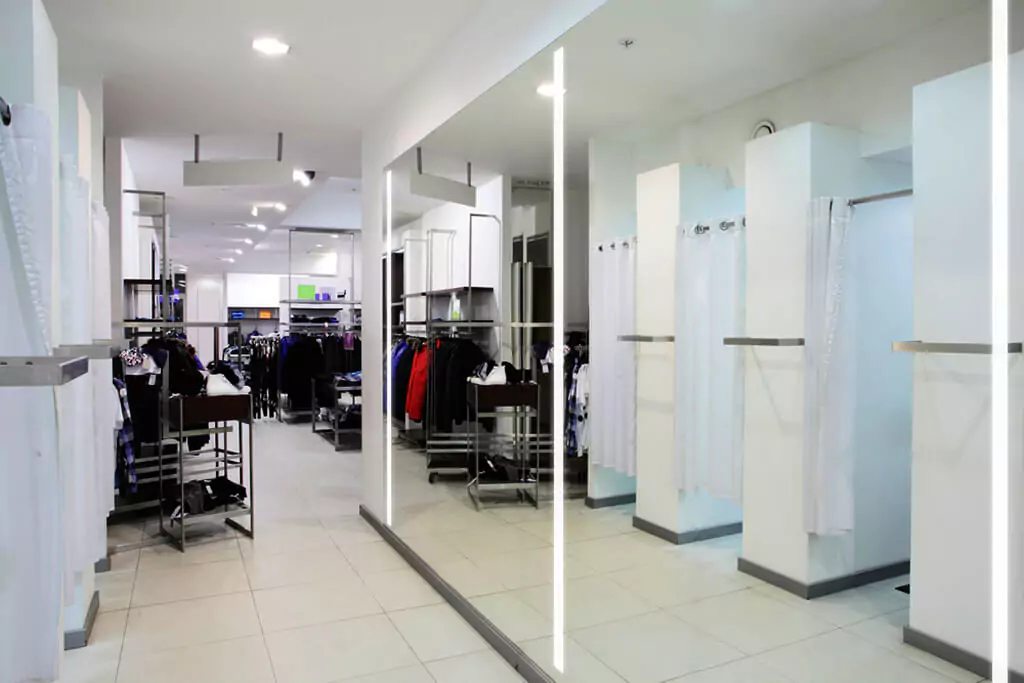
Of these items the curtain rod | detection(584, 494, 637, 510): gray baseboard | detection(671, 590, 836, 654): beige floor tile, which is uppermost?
the curtain rod

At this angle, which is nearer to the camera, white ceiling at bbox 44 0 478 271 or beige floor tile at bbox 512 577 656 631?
beige floor tile at bbox 512 577 656 631

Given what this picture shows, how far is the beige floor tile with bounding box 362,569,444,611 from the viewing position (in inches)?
125

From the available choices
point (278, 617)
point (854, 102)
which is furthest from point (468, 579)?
point (854, 102)

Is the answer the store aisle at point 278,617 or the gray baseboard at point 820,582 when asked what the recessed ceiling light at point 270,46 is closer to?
the store aisle at point 278,617

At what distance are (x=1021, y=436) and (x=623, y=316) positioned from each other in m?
1.50

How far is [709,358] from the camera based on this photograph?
319 cm

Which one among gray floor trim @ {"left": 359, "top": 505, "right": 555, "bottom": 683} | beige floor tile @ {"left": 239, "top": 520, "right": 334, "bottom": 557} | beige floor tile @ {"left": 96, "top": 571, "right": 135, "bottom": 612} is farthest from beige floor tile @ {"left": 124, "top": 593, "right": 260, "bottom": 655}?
gray floor trim @ {"left": 359, "top": 505, "right": 555, "bottom": 683}

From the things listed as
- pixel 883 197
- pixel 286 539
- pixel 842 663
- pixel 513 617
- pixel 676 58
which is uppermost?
pixel 676 58

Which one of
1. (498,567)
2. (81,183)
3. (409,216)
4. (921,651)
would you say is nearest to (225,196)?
(409,216)

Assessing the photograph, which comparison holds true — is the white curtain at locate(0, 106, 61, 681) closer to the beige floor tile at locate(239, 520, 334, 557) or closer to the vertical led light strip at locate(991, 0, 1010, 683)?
the vertical led light strip at locate(991, 0, 1010, 683)

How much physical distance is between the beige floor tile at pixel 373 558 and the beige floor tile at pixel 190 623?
24.4 inches

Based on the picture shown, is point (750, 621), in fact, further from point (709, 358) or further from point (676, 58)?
point (676, 58)

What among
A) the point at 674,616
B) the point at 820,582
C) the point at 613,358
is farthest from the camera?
the point at 820,582

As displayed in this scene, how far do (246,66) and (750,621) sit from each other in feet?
11.2
